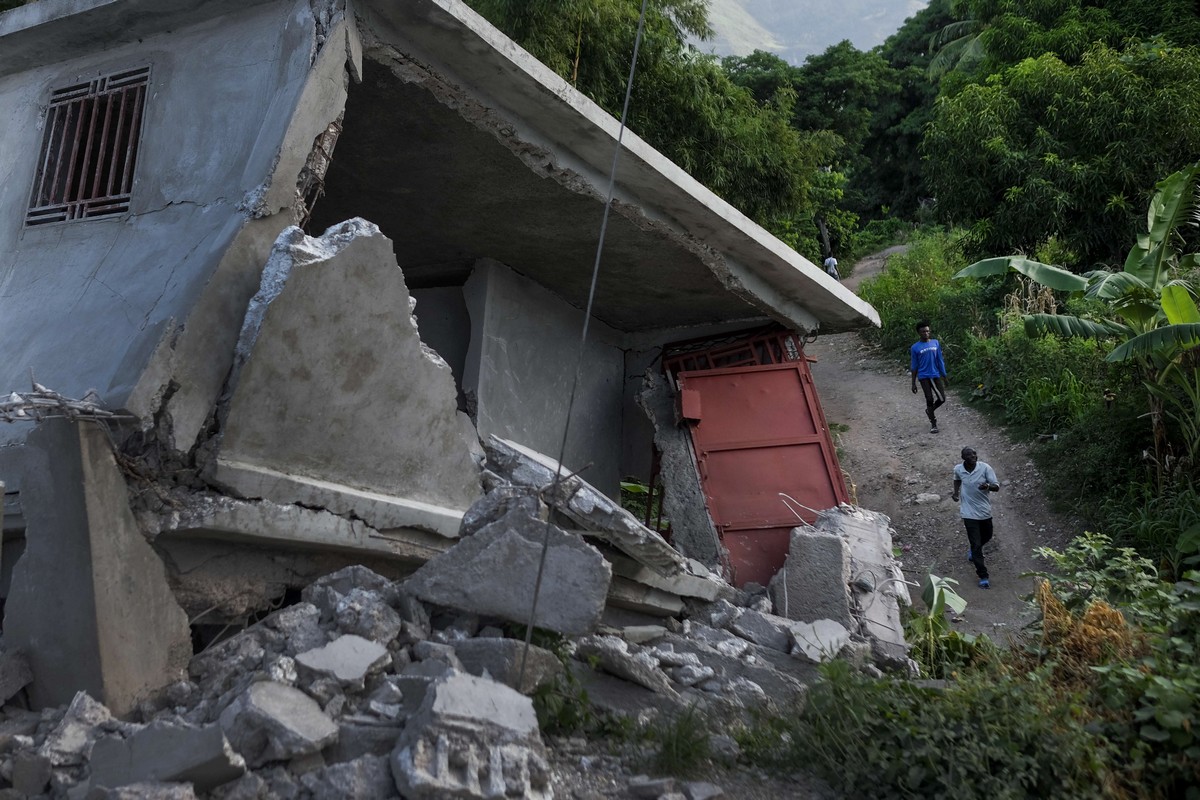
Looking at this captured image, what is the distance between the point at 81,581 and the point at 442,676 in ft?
5.24

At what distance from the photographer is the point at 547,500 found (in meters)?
5.20

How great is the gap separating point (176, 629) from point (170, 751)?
109 cm

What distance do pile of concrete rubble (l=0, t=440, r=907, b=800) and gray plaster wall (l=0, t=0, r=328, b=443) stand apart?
1399 mm

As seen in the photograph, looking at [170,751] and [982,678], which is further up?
[982,678]

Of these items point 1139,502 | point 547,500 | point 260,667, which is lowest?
point 260,667

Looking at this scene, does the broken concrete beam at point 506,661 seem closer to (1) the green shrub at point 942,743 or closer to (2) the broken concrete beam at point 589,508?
(2) the broken concrete beam at point 589,508

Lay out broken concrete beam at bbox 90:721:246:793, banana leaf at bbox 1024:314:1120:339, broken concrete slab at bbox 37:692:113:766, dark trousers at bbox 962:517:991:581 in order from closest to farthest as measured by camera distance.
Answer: broken concrete beam at bbox 90:721:246:793
broken concrete slab at bbox 37:692:113:766
dark trousers at bbox 962:517:991:581
banana leaf at bbox 1024:314:1120:339

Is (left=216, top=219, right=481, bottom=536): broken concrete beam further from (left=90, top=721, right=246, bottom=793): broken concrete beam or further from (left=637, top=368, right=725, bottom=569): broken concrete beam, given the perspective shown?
(left=637, top=368, right=725, bottom=569): broken concrete beam

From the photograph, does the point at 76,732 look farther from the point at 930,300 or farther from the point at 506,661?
the point at 930,300

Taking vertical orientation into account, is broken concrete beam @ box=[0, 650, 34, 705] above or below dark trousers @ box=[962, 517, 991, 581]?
below

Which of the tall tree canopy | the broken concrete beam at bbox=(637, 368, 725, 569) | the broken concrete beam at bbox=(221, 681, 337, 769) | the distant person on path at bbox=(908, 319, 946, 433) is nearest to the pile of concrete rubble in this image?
the broken concrete beam at bbox=(221, 681, 337, 769)

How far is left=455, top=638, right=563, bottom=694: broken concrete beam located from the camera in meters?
4.47

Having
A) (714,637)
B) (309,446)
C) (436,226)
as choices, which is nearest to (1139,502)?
(714,637)

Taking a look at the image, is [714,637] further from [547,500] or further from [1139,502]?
[1139,502]
